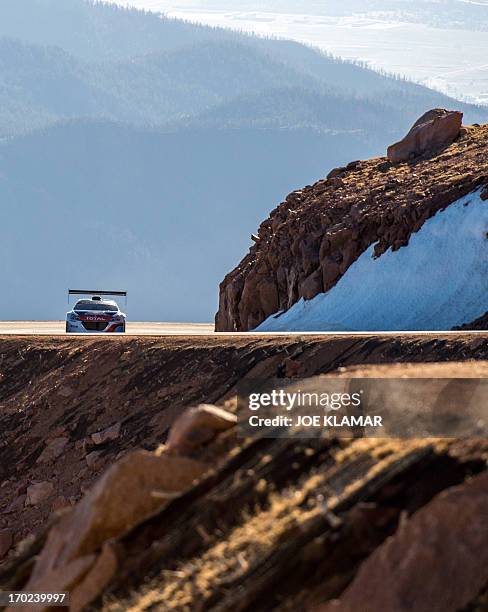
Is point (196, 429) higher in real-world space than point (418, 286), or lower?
lower

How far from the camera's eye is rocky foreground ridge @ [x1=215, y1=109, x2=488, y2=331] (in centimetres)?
3831

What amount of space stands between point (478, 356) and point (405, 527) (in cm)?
1503

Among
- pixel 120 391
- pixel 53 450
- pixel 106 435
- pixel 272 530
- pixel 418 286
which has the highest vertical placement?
pixel 418 286

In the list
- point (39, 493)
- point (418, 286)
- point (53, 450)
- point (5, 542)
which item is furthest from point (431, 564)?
point (418, 286)

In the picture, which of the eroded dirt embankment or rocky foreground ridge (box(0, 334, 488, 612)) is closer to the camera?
rocky foreground ridge (box(0, 334, 488, 612))

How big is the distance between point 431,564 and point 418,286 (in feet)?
92.0

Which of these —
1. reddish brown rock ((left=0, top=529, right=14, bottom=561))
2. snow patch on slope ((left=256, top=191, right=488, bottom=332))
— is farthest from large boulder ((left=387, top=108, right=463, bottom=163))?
reddish brown rock ((left=0, top=529, right=14, bottom=561))

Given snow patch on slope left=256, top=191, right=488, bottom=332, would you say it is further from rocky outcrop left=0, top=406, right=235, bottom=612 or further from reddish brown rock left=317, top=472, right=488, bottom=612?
reddish brown rock left=317, top=472, right=488, bottom=612

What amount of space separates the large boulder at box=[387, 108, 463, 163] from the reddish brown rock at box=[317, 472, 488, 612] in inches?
1495

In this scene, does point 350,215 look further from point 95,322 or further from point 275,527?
point 275,527

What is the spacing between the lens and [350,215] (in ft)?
130

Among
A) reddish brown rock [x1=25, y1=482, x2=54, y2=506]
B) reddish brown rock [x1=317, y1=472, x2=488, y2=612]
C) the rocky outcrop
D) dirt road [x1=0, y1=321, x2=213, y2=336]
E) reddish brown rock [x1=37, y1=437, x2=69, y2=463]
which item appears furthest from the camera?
dirt road [x1=0, y1=321, x2=213, y2=336]

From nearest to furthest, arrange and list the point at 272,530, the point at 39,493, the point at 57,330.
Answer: the point at 272,530, the point at 39,493, the point at 57,330

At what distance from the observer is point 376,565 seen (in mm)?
8312
